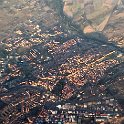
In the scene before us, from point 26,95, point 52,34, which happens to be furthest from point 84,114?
point 52,34

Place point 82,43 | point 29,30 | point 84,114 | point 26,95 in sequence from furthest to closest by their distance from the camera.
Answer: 1. point 29,30
2. point 82,43
3. point 26,95
4. point 84,114

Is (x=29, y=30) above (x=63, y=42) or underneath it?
above

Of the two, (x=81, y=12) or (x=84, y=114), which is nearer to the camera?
(x=84, y=114)

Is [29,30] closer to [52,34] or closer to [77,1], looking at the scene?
[52,34]

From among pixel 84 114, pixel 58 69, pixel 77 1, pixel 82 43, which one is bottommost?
pixel 84 114

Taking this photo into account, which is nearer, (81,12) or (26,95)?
(26,95)

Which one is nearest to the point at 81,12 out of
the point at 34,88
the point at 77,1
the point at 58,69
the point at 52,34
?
the point at 77,1

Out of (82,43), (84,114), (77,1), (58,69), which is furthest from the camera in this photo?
(77,1)

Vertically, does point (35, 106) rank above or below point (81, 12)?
below

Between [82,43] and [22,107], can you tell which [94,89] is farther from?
[82,43]

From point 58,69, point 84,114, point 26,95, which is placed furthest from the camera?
point 58,69
